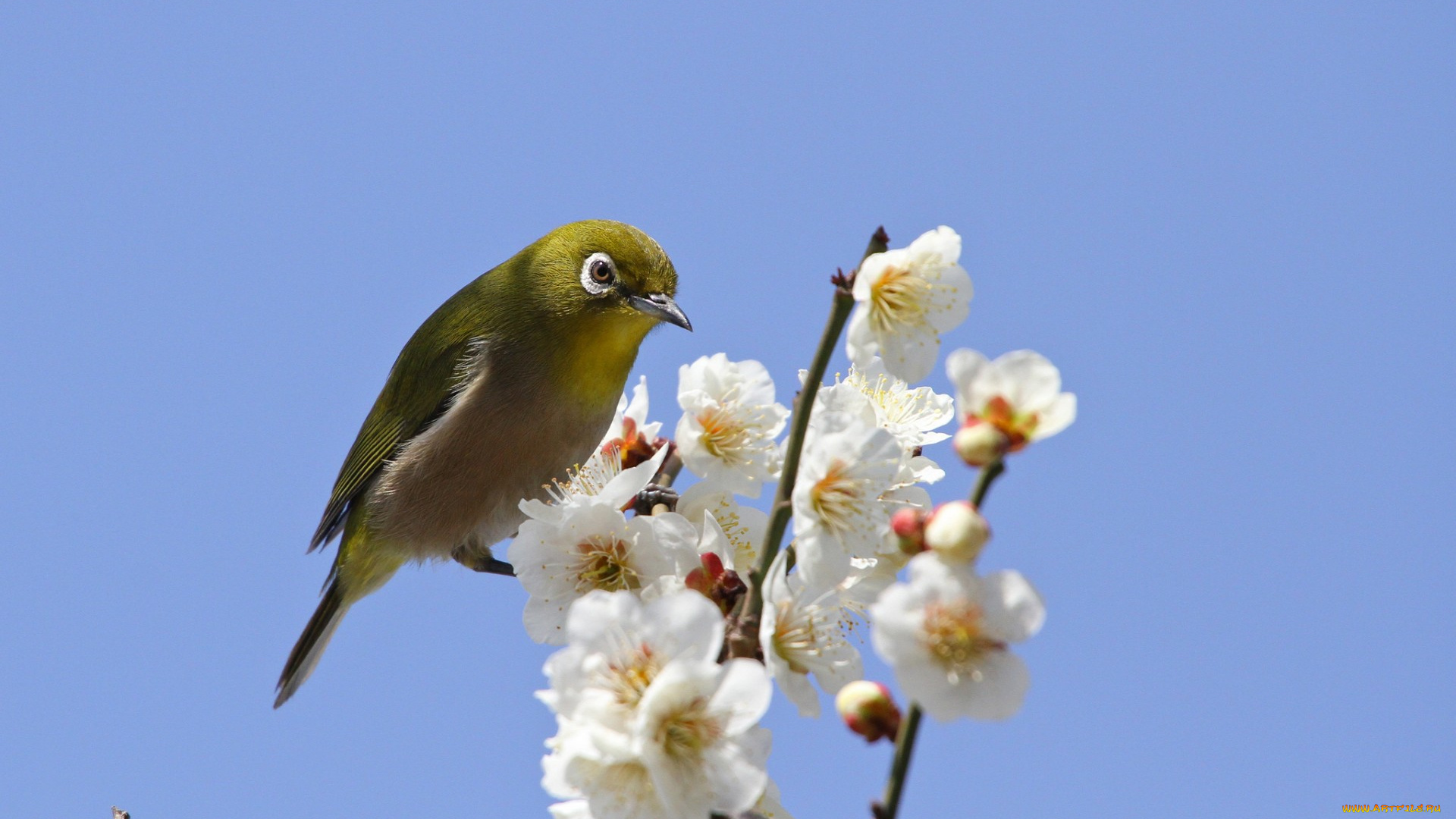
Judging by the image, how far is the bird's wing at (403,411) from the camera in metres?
6.51

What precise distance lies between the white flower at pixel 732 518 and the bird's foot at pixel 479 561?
3574mm

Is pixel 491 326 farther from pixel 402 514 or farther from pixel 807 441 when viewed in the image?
pixel 807 441

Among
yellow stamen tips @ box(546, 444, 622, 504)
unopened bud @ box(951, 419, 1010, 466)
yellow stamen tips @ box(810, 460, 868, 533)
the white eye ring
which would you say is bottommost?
unopened bud @ box(951, 419, 1010, 466)

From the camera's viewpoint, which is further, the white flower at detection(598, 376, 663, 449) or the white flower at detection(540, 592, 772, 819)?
the white flower at detection(598, 376, 663, 449)

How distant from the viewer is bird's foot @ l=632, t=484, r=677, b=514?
3029 millimetres

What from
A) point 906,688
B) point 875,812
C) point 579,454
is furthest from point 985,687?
point 579,454

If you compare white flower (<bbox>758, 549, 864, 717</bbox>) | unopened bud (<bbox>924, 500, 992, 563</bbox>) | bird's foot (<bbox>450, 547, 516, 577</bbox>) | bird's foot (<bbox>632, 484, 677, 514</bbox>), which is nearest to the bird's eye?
bird's foot (<bbox>450, 547, 516, 577</bbox>)

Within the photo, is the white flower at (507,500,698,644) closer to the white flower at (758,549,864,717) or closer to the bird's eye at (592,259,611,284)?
the white flower at (758,549,864,717)

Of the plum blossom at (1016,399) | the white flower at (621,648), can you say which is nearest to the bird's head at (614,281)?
the white flower at (621,648)

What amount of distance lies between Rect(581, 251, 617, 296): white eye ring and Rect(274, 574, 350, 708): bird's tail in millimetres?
2391

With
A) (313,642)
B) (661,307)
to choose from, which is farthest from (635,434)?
(313,642)

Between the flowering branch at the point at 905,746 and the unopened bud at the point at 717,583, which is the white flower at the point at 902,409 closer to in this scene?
the unopened bud at the point at 717,583

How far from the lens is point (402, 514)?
248 inches

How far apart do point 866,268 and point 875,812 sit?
114 cm
